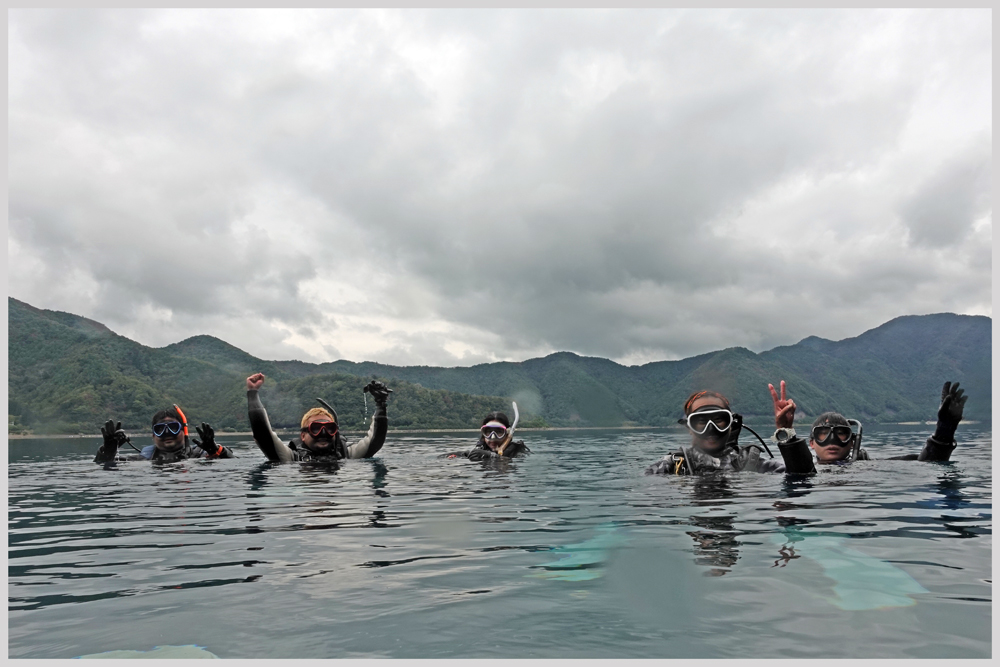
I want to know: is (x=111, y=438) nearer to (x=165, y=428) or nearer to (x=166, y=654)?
(x=165, y=428)

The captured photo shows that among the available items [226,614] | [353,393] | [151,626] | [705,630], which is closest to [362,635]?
[226,614]

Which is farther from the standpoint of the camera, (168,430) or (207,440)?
(207,440)

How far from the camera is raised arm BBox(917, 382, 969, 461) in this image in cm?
966

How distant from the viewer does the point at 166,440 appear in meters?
14.1

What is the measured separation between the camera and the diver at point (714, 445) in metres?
9.02

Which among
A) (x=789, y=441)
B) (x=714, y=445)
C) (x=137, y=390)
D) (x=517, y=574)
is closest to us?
(x=517, y=574)

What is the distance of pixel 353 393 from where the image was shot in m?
83.4

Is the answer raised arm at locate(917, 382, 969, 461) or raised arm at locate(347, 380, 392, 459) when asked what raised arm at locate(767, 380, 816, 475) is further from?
raised arm at locate(347, 380, 392, 459)

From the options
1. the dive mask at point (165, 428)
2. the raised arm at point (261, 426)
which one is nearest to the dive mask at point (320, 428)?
the raised arm at point (261, 426)

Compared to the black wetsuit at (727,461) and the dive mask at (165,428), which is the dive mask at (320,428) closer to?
the dive mask at (165,428)

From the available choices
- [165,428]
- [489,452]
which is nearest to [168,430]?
[165,428]

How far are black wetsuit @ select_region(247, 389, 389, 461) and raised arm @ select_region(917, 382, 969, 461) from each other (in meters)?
11.0

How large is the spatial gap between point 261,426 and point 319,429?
60.8 inches

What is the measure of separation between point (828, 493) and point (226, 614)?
7.66 m
